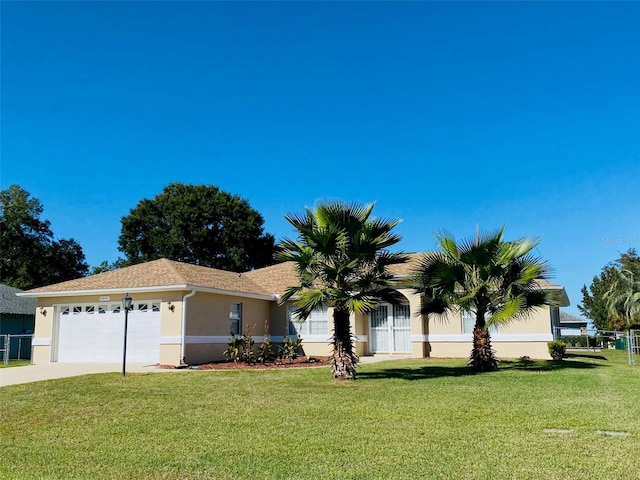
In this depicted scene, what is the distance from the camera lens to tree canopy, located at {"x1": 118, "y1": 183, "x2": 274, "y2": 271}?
39656 mm

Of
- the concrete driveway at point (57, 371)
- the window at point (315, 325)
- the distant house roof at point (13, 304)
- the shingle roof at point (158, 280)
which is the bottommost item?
the concrete driveway at point (57, 371)

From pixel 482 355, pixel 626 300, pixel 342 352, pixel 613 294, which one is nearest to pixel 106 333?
pixel 342 352

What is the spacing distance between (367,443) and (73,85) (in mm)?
14972

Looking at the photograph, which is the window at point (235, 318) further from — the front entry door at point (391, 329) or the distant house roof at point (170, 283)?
the front entry door at point (391, 329)

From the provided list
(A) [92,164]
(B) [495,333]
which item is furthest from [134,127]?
(B) [495,333]

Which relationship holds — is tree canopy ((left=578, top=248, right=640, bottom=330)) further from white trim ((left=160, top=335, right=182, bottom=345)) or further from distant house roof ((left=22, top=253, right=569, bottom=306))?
white trim ((left=160, top=335, right=182, bottom=345))

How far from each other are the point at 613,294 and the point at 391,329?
88.4 ft

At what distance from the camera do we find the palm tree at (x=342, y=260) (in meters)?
13.0

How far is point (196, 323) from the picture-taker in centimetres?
1803

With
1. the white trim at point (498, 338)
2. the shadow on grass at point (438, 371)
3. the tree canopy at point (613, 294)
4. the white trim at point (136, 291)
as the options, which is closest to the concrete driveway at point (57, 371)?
the white trim at point (136, 291)

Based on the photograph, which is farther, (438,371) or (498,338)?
(498,338)

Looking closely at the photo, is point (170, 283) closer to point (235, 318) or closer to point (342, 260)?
point (235, 318)

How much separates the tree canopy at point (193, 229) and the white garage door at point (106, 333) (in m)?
20.1

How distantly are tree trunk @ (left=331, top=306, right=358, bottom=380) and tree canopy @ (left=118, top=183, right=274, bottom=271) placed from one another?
27.4 m
